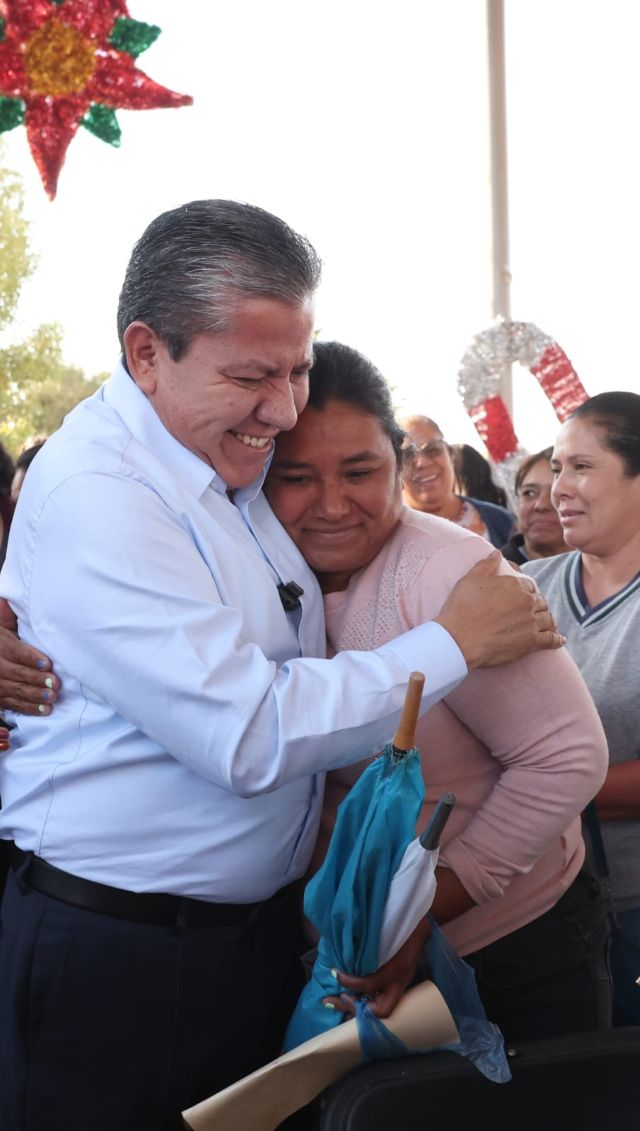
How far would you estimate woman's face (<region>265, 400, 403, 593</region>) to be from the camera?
4.67ft

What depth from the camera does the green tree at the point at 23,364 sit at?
1090 cm

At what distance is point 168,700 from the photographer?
43.6 inches

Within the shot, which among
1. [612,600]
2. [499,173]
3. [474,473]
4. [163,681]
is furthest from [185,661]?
[499,173]

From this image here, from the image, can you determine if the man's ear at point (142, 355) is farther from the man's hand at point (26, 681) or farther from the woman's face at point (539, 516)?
the woman's face at point (539, 516)

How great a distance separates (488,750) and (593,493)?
3.17 feet

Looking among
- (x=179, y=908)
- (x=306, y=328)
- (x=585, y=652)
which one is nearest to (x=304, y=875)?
(x=179, y=908)

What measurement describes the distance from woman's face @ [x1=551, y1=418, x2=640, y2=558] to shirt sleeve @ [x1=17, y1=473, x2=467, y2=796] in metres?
1.08

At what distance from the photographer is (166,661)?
1.10m

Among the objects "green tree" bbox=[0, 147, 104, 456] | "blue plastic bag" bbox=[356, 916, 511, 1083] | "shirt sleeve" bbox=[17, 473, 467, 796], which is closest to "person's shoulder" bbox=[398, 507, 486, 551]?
"shirt sleeve" bbox=[17, 473, 467, 796]

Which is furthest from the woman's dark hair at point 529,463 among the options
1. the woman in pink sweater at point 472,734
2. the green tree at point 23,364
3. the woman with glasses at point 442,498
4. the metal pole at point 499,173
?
the green tree at point 23,364

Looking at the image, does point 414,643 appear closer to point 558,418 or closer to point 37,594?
point 37,594

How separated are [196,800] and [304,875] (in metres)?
0.28

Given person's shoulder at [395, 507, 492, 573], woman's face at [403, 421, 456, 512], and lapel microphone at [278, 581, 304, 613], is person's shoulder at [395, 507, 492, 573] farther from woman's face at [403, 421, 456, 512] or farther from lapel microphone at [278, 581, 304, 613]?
woman's face at [403, 421, 456, 512]

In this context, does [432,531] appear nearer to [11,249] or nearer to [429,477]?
[429,477]
